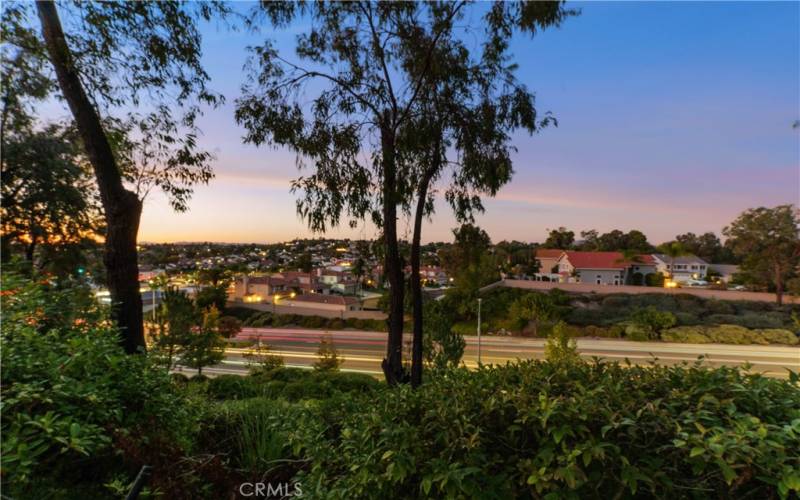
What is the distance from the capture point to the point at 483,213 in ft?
13.6

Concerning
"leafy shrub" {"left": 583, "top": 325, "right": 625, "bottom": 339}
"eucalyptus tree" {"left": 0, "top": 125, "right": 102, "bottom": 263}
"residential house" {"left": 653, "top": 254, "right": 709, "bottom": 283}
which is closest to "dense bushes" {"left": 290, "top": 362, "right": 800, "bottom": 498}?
"eucalyptus tree" {"left": 0, "top": 125, "right": 102, "bottom": 263}

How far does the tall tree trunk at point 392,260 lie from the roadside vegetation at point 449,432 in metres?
2.23

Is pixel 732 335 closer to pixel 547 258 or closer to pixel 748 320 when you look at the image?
pixel 748 320

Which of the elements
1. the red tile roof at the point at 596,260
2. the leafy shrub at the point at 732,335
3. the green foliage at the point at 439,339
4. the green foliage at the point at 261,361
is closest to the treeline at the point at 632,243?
the red tile roof at the point at 596,260

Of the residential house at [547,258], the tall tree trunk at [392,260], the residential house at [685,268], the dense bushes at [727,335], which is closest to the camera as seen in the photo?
the tall tree trunk at [392,260]

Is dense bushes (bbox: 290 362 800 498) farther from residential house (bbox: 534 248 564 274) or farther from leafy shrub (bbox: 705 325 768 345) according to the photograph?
residential house (bbox: 534 248 564 274)

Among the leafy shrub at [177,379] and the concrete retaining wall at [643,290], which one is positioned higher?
the leafy shrub at [177,379]

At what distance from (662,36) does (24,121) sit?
8063mm

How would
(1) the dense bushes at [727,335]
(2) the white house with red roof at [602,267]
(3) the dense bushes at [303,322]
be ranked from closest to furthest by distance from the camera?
1. (1) the dense bushes at [727,335]
2. (3) the dense bushes at [303,322]
3. (2) the white house with red roof at [602,267]

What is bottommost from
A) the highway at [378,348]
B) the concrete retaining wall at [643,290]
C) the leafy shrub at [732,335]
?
the highway at [378,348]

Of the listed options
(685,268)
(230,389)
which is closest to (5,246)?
(230,389)

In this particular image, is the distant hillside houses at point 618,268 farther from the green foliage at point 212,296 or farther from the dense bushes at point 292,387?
the green foliage at point 212,296

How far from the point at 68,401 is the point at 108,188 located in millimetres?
2158

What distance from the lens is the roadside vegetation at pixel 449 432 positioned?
941 mm
